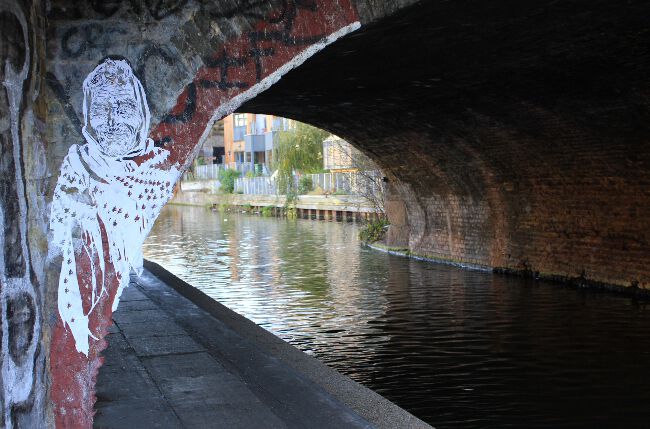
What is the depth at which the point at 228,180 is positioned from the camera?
176ft

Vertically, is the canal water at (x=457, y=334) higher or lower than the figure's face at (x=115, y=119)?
lower

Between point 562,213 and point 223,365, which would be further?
point 562,213

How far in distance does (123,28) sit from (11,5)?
0.62 meters

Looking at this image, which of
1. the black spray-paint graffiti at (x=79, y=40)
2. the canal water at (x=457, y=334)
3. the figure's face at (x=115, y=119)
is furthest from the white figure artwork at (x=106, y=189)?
the canal water at (x=457, y=334)

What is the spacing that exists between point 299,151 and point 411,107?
97.9ft

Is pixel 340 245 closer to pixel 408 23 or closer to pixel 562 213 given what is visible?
pixel 562 213

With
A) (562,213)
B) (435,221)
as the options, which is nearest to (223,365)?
(562,213)

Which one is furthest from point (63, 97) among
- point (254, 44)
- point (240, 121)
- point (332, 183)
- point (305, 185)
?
point (240, 121)

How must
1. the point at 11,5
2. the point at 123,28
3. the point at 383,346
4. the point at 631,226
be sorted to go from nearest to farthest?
the point at 11,5, the point at 123,28, the point at 383,346, the point at 631,226

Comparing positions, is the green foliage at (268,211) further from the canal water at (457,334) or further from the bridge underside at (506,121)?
the bridge underside at (506,121)

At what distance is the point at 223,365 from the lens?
6.88 metres

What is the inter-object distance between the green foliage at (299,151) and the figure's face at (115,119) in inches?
1478

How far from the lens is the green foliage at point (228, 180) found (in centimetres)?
5347

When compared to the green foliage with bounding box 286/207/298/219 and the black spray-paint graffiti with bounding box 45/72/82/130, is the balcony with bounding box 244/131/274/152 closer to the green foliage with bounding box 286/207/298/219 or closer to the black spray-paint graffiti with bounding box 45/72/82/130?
the green foliage with bounding box 286/207/298/219
